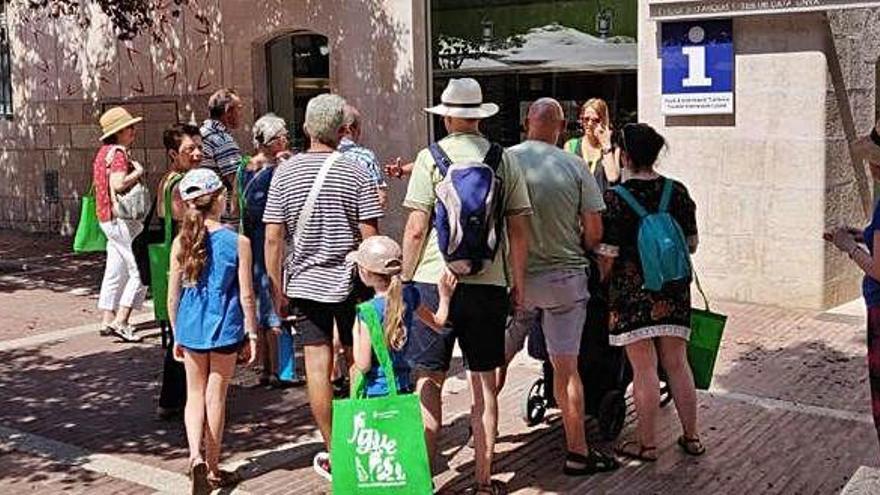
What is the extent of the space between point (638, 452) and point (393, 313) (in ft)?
5.71

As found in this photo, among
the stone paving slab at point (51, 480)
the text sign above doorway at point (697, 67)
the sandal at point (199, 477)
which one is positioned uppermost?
the text sign above doorway at point (697, 67)

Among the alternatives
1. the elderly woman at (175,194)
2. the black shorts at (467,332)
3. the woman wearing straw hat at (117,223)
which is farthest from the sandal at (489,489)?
the woman wearing straw hat at (117,223)

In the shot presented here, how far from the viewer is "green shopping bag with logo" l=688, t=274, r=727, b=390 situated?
Result: 5.45 metres

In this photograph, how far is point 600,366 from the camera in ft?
18.4

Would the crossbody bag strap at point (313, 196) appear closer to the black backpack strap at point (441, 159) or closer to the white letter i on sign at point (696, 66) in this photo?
the black backpack strap at point (441, 159)

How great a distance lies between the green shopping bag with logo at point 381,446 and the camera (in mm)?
3971

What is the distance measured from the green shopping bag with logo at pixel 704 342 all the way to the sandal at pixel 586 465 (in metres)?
0.69

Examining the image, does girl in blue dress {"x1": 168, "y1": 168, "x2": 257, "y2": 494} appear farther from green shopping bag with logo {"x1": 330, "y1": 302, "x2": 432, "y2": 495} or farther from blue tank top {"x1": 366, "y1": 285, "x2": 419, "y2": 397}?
green shopping bag with logo {"x1": 330, "y1": 302, "x2": 432, "y2": 495}

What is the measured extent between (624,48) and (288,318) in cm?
581

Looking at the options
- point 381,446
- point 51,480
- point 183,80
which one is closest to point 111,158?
point 51,480

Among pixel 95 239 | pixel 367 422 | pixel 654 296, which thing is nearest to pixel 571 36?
pixel 95 239

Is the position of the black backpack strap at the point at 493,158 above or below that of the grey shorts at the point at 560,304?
above

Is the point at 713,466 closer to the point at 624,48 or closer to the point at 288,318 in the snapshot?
the point at 288,318

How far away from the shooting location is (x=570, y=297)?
5.05 meters
